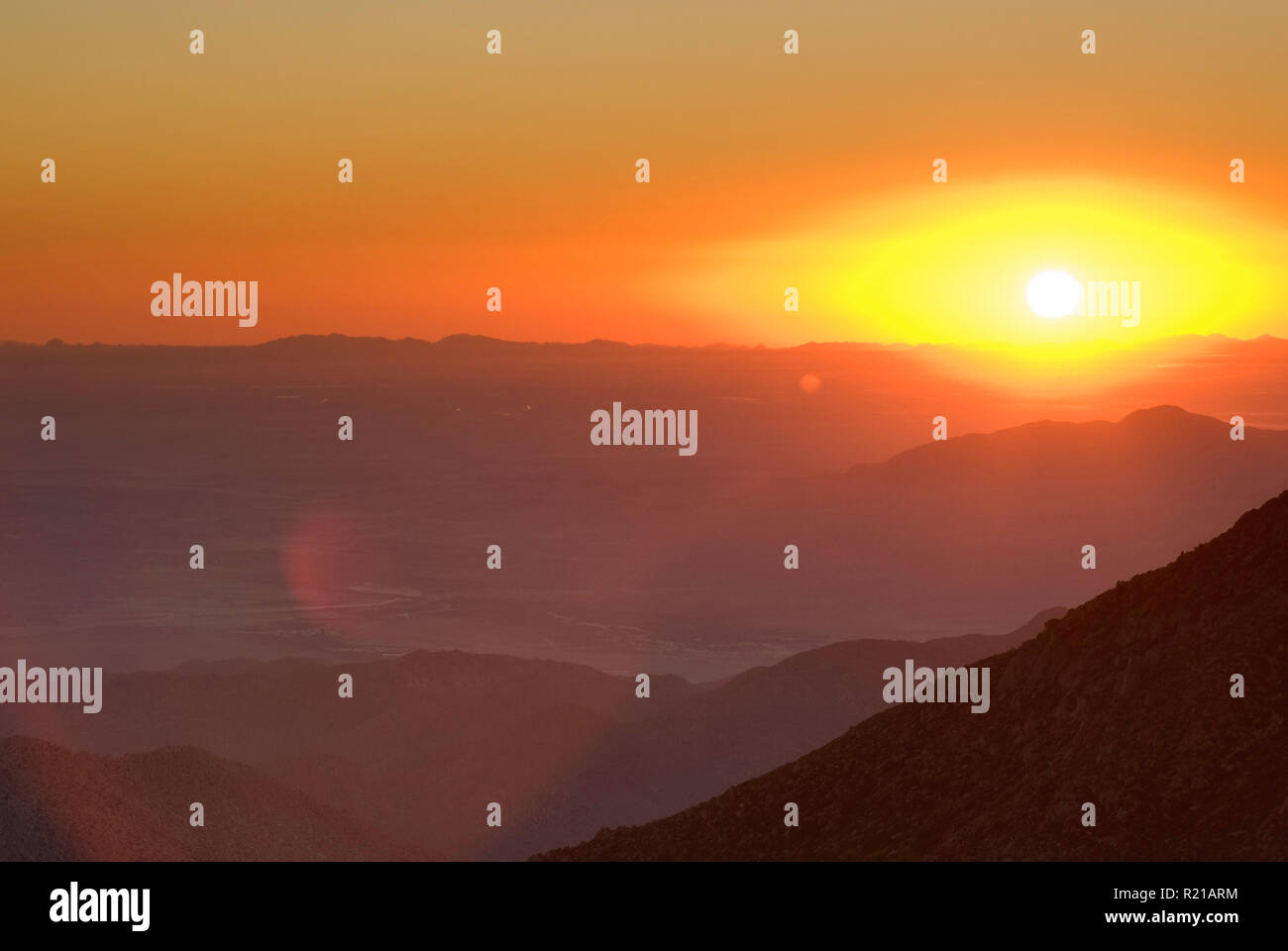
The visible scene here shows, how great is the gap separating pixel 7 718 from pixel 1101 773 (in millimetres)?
65570

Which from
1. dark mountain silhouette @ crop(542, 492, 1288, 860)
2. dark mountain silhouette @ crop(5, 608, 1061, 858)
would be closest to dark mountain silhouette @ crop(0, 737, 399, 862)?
dark mountain silhouette @ crop(5, 608, 1061, 858)

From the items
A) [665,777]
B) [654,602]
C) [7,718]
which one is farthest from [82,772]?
[654,602]

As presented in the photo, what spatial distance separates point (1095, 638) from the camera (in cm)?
2939

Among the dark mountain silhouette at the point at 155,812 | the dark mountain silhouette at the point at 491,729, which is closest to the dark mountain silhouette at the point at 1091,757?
the dark mountain silhouette at the point at 155,812

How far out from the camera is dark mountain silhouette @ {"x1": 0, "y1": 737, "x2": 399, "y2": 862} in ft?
122

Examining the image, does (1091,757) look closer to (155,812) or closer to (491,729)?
(155,812)

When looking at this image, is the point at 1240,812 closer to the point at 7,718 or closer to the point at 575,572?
the point at 7,718

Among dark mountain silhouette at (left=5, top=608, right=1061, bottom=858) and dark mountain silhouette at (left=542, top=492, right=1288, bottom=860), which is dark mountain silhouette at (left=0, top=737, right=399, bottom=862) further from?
dark mountain silhouette at (left=542, top=492, right=1288, bottom=860)

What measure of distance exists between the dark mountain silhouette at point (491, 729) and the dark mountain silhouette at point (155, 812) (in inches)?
306

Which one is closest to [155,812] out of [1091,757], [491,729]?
[491,729]

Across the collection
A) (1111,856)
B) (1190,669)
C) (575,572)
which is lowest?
(1111,856)

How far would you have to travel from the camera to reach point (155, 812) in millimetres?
41125

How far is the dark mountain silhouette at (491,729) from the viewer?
187 feet

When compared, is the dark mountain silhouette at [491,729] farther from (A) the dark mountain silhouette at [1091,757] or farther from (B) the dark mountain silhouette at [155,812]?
(A) the dark mountain silhouette at [1091,757]
